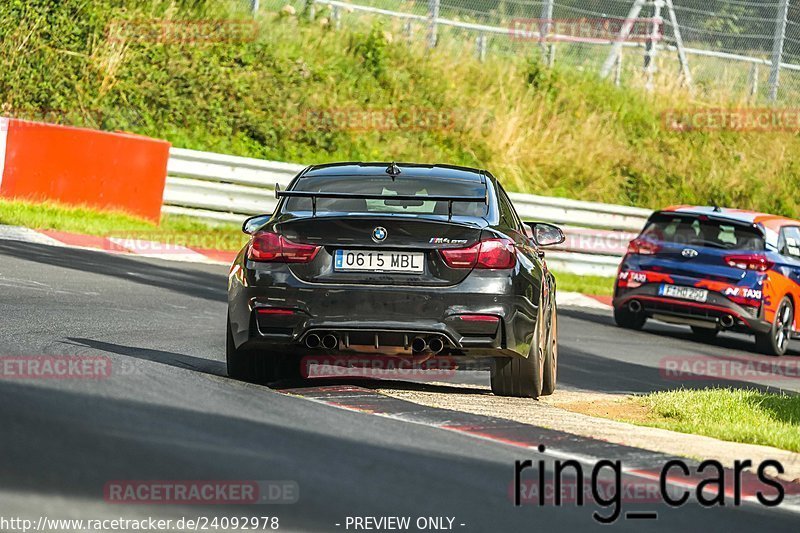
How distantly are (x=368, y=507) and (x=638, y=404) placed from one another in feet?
15.8

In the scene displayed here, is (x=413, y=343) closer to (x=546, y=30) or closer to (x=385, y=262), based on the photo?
(x=385, y=262)

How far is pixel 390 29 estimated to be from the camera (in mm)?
30250

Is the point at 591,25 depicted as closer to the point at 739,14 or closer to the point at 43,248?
the point at 739,14

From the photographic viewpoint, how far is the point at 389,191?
901 cm

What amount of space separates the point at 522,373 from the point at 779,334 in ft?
27.5

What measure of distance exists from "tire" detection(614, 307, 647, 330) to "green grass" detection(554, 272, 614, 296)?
3.69m

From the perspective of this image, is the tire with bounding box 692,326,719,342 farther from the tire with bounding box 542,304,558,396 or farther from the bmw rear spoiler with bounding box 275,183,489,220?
the bmw rear spoiler with bounding box 275,183,489,220

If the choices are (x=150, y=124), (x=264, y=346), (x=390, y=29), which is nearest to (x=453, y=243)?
(x=264, y=346)

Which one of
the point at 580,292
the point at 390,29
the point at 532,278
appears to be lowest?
the point at 580,292

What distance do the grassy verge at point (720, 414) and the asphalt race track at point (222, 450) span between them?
1.38m

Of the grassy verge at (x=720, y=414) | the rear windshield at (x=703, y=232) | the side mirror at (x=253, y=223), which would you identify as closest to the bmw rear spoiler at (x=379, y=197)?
the side mirror at (x=253, y=223)

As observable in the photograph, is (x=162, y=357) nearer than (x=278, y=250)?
No

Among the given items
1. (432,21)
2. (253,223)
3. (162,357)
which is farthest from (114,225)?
(432,21)

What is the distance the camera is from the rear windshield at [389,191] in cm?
873
